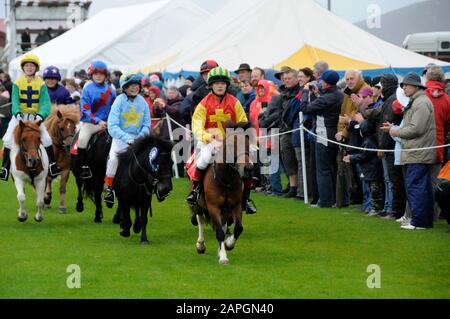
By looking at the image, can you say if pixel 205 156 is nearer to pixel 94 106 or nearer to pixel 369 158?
pixel 94 106

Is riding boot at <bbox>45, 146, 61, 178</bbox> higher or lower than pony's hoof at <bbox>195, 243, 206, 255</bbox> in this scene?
higher

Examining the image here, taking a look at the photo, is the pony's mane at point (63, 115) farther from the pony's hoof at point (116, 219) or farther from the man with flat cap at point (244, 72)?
the man with flat cap at point (244, 72)

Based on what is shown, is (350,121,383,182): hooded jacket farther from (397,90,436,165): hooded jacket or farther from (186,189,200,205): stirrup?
(186,189,200,205): stirrup

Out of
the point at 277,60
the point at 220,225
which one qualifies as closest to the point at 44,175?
the point at 220,225

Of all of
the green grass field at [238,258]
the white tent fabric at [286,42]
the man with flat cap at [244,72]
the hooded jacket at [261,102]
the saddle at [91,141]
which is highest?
the white tent fabric at [286,42]

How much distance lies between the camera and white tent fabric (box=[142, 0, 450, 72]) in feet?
72.5

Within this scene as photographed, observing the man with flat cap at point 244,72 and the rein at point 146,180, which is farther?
the man with flat cap at point 244,72

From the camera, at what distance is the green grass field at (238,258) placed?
30.0 ft

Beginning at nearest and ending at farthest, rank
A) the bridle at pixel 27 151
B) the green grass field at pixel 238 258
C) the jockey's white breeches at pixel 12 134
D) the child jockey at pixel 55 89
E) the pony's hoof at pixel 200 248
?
the green grass field at pixel 238 258 < the pony's hoof at pixel 200 248 < the bridle at pixel 27 151 < the jockey's white breeches at pixel 12 134 < the child jockey at pixel 55 89

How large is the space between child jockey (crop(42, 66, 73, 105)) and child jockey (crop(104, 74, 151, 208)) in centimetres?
323

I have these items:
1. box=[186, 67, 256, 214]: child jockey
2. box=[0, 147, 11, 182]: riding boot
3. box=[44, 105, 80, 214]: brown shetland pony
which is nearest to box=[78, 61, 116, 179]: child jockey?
box=[44, 105, 80, 214]: brown shetland pony

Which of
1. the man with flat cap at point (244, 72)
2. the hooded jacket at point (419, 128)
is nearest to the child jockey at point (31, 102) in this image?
the man with flat cap at point (244, 72)

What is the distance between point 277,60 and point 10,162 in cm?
976
